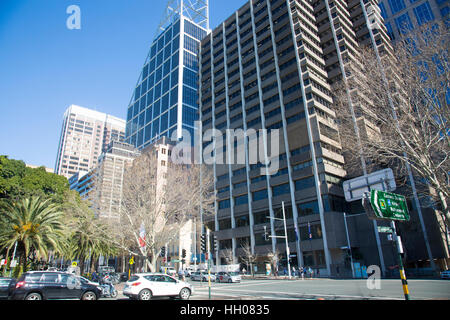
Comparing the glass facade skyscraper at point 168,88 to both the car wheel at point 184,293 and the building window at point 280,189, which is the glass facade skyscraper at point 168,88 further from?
the car wheel at point 184,293

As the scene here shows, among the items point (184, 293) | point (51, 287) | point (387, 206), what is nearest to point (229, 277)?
point (184, 293)

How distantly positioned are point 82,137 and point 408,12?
17198cm

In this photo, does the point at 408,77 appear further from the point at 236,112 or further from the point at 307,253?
the point at 236,112

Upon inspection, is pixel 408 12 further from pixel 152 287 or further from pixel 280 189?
pixel 152 287

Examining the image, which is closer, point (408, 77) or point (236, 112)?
point (408, 77)

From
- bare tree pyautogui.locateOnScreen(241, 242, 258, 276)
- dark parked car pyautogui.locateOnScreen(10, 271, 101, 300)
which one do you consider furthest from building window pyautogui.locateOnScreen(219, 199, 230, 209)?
dark parked car pyautogui.locateOnScreen(10, 271, 101, 300)

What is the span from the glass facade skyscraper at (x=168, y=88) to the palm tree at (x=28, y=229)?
81041 mm

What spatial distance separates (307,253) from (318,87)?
31585 millimetres

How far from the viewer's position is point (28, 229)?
25.2m

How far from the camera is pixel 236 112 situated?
2422 inches

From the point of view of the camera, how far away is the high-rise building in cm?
4388

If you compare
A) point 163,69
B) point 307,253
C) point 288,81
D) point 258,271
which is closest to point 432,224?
point 307,253

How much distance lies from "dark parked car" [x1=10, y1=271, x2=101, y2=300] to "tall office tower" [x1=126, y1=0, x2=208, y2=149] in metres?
94.6

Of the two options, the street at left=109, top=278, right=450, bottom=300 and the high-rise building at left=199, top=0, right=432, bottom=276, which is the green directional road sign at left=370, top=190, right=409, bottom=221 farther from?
the high-rise building at left=199, top=0, right=432, bottom=276
